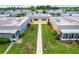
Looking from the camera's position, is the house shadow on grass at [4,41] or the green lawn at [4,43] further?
the house shadow on grass at [4,41]

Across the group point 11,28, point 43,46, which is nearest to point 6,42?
point 11,28

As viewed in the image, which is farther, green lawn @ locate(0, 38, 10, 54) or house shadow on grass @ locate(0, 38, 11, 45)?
house shadow on grass @ locate(0, 38, 11, 45)

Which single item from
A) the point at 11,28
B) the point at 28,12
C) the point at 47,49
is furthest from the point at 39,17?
the point at 47,49

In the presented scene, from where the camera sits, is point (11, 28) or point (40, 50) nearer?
point (40, 50)
